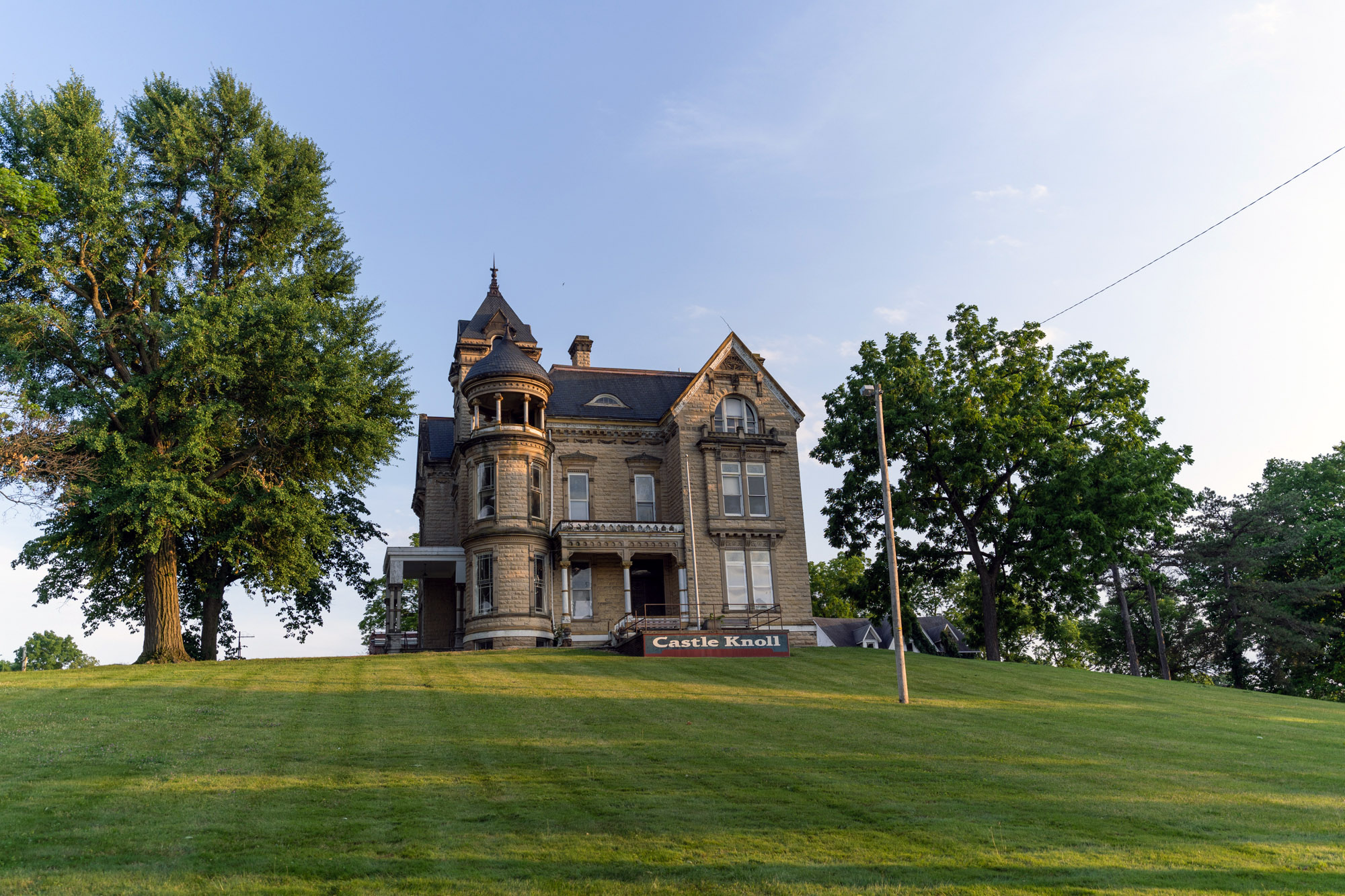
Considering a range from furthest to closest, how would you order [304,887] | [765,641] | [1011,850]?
[765,641]
[1011,850]
[304,887]

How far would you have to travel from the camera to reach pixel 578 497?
38781 millimetres

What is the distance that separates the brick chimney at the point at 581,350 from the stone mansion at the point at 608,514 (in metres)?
3.09

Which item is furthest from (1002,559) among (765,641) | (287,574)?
(287,574)

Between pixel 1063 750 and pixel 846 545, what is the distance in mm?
26761

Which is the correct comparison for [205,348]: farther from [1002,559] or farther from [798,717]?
[1002,559]

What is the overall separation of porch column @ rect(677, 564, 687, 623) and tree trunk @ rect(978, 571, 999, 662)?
13.1m

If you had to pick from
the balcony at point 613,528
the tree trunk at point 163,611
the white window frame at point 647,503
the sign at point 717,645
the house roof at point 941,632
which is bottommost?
the house roof at point 941,632

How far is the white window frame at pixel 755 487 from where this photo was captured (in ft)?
127

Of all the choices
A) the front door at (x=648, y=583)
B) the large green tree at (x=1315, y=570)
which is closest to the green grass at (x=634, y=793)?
the front door at (x=648, y=583)

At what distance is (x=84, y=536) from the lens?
28828 mm

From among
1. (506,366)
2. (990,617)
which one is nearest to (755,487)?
(990,617)

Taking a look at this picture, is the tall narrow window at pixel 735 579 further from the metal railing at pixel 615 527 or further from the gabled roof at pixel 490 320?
the gabled roof at pixel 490 320

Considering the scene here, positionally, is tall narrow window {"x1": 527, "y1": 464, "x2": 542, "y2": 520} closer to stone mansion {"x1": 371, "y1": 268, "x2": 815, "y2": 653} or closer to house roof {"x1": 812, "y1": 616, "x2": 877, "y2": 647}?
stone mansion {"x1": 371, "y1": 268, "x2": 815, "y2": 653}

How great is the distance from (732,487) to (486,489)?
10.3m
